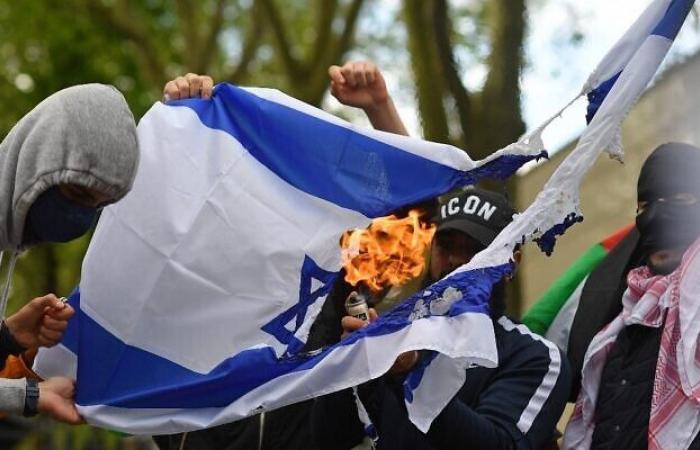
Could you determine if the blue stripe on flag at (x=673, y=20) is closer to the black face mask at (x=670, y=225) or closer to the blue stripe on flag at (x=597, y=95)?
the blue stripe on flag at (x=597, y=95)

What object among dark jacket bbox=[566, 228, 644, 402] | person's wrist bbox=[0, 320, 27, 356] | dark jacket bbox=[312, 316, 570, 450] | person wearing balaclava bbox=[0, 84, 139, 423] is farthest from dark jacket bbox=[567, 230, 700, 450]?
person's wrist bbox=[0, 320, 27, 356]

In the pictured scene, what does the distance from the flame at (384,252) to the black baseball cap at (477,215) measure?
120mm

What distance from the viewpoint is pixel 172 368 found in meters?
4.37

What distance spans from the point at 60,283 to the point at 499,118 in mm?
14873

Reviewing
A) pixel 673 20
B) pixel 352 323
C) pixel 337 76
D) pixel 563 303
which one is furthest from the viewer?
pixel 563 303

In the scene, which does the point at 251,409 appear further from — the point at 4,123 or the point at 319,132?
the point at 4,123

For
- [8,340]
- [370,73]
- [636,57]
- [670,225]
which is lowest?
[8,340]

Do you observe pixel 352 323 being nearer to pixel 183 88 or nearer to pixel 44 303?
pixel 44 303

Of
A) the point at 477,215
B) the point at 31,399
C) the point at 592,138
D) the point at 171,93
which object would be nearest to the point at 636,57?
the point at 592,138

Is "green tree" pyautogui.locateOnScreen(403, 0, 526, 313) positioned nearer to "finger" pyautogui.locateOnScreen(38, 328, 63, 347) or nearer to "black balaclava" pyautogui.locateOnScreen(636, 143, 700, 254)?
"black balaclava" pyautogui.locateOnScreen(636, 143, 700, 254)

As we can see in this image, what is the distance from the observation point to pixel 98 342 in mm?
4410

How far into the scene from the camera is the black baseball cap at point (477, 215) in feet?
15.0

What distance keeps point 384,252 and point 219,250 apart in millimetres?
544

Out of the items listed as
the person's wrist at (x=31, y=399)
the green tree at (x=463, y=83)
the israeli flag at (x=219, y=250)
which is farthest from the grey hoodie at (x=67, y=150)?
the green tree at (x=463, y=83)
